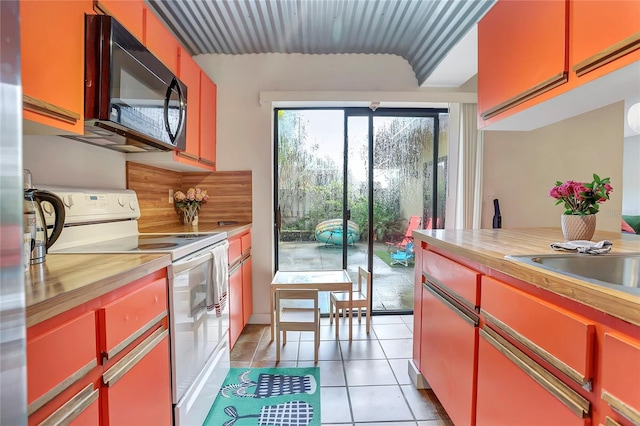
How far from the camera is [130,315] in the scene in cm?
97

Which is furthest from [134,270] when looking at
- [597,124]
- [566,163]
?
[597,124]

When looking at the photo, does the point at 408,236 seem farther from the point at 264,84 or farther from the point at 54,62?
the point at 54,62

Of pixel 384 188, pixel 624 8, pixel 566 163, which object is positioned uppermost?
pixel 624 8

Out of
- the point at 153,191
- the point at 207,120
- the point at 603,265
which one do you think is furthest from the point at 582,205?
the point at 153,191

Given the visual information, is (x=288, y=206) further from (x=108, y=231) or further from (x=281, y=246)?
(x=108, y=231)

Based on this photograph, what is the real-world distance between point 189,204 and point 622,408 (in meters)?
2.84

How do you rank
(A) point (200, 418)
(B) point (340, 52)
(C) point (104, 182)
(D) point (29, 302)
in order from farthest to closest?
(B) point (340, 52) → (C) point (104, 182) → (A) point (200, 418) → (D) point (29, 302)

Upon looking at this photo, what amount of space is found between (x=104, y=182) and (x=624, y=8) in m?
2.58

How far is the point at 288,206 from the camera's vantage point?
3.11 metres

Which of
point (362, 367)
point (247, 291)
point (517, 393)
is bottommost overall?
point (362, 367)

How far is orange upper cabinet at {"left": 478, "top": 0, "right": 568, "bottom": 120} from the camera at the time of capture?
3.99 feet

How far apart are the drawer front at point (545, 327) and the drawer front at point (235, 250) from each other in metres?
1.71

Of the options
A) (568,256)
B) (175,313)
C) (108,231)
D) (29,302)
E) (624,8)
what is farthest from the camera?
(108,231)

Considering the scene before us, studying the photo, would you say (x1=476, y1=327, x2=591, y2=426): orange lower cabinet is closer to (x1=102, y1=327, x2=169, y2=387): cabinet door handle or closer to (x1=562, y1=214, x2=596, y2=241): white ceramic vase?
(x1=562, y1=214, x2=596, y2=241): white ceramic vase
